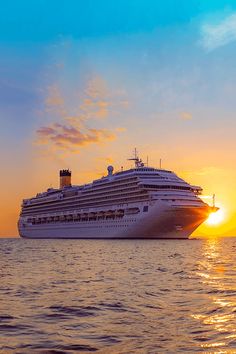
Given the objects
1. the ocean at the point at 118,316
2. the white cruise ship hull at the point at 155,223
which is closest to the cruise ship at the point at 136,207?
the white cruise ship hull at the point at 155,223

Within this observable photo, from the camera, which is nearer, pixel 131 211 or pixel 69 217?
pixel 131 211

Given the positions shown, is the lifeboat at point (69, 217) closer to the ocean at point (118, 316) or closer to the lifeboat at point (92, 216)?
the lifeboat at point (92, 216)

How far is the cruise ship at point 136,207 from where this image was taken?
306 ft

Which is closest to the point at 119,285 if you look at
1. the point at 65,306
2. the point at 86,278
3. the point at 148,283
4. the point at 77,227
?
the point at 148,283

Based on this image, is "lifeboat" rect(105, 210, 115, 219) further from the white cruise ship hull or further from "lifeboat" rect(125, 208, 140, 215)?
"lifeboat" rect(125, 208, 140, 215)

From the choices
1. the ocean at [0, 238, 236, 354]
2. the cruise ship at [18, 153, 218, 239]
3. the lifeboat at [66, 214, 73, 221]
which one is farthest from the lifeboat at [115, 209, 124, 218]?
the ocean at [0, 238, 236, 354]

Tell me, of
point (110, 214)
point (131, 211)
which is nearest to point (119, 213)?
point (110, 214)

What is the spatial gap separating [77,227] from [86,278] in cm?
9439

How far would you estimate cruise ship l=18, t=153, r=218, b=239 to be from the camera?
93.2 metres

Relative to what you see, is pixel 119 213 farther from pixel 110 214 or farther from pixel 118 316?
pixel 118 316

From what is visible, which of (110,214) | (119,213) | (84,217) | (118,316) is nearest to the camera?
(118,316)

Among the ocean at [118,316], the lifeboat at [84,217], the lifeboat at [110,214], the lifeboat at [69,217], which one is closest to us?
the ocean at [118,316]

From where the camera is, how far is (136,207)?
315ft

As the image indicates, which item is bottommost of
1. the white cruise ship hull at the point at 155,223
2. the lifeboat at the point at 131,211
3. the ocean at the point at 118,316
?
the ocean at the point at 118,316
